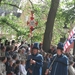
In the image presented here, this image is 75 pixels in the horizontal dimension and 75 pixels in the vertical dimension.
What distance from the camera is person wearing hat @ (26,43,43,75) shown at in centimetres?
1125

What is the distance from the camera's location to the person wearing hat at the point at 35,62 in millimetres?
11250

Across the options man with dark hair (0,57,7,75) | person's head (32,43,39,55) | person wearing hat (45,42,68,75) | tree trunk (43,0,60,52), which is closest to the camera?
person wearing hat (45,42,68,75)

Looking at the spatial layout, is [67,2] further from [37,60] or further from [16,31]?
[37,60]

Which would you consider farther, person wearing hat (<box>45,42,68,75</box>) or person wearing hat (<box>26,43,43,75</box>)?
person wearing hat (<box>26,43,43,75</box>)

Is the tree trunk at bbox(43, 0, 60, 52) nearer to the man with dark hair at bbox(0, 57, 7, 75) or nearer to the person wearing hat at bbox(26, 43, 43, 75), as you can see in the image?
the person wearing hat at bbox(26, 43, 43, 75)

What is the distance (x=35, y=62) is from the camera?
11.4 meters

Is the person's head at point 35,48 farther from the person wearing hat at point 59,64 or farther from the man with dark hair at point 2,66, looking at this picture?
the man with dark hair at point 2,66

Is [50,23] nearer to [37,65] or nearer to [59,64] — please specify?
[37,65]

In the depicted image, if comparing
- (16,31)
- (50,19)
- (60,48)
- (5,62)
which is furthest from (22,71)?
(16,31)

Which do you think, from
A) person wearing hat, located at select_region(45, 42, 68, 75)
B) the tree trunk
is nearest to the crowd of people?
person wearing hat, located at select_region(45, 42, 68, 75)

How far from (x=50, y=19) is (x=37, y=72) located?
773 centimetres

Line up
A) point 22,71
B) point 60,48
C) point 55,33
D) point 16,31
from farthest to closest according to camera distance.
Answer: point 55,33 → point 16,31 → point 22,71 → point 60,48

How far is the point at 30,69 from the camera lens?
11.9 meters

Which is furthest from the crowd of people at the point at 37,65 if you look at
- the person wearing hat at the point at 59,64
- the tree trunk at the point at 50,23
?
the tree trunk at the point at 50,23
